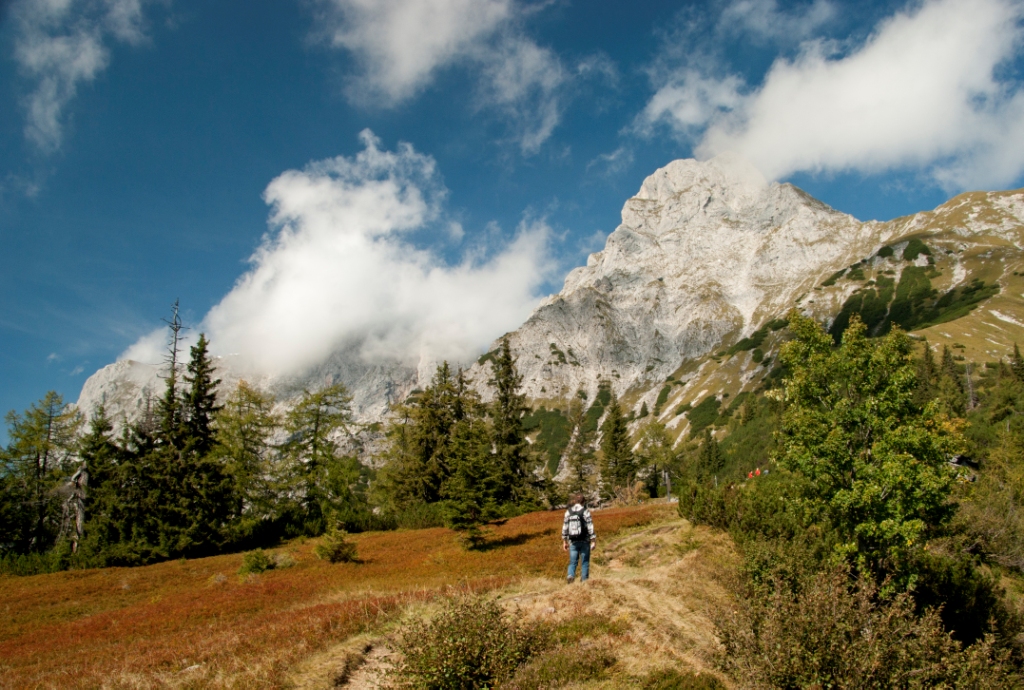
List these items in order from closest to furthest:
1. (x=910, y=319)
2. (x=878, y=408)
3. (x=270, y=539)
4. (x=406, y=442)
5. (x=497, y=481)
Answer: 1. (x=878, y=408)
2. (x=497, y=481)
3. (x=270, y=539)
4. (x=406, y=442)
5. (x=910, y=319)

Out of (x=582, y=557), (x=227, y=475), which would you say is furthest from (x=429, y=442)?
(x=582, y=557)

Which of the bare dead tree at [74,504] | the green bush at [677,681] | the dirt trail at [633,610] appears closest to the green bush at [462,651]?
the dirt trail at [633,610]

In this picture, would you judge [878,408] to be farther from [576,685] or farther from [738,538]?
[576,685]


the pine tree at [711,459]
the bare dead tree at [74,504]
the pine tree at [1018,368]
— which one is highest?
the pine tree at [1018,368]

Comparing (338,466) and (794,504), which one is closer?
(794,504)

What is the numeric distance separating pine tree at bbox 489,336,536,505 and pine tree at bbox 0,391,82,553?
111 feet

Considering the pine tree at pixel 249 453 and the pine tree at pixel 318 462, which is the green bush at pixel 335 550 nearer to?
the pine tree at pixel 249 453

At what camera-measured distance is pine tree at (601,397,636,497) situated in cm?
7744

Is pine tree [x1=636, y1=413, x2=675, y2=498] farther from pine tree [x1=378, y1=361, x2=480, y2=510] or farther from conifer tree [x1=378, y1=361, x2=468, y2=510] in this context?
conifer tree [x1=378, y1=361, x2=468, y2=510]

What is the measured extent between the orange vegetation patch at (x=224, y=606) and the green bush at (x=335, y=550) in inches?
30.8

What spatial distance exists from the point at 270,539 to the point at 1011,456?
56747 millimetres

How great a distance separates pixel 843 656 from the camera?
320 inches

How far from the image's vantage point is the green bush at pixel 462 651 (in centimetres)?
783

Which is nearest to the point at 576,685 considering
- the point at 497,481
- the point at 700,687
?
the point at 700,687
